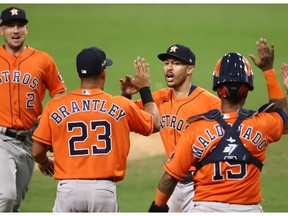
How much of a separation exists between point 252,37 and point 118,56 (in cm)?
307

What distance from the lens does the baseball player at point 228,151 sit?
605 cm

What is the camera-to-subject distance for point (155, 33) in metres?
17.3

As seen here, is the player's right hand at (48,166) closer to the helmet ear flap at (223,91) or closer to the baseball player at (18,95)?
the baseball player at (18,95)

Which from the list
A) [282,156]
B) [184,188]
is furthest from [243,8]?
[184,188]

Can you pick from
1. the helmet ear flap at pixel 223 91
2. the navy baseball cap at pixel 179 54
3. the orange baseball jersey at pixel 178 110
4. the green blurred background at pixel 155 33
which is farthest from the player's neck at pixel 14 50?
the green blurred background at pixel 155 33

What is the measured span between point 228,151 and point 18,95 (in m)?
2.80

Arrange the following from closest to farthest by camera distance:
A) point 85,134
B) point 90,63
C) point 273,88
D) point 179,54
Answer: point 273,88
point 85,134
point 90,63
point 179,54

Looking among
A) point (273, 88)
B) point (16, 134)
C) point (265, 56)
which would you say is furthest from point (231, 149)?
point (16, 134)

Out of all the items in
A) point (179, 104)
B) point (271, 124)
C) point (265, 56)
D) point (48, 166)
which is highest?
point (265, 56)

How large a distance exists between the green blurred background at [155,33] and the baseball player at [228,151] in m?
5.58

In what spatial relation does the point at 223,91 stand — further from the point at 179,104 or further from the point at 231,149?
the point at 179,104

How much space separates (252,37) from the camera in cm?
1691

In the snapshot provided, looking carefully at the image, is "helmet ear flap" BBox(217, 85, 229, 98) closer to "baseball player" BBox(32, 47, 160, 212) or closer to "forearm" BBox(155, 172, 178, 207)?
"forearm" BBox(155, 172, 178, 207)

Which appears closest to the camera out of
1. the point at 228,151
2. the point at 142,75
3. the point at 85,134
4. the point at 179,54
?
the point at 228,151
